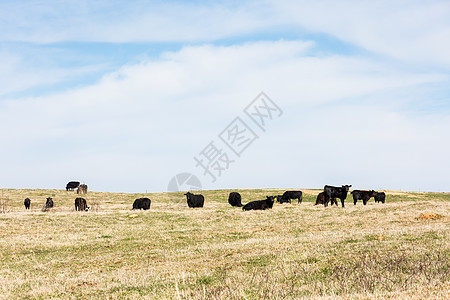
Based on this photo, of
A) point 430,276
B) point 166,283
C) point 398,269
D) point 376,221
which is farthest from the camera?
point 376,221

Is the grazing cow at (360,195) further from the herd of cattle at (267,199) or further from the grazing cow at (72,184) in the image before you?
the grazing cow at (72,184)

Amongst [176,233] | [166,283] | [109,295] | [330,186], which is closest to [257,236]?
[176,233]

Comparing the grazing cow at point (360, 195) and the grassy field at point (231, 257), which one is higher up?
the grazing cow at point (360, 195)

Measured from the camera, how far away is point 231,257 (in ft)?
50.6

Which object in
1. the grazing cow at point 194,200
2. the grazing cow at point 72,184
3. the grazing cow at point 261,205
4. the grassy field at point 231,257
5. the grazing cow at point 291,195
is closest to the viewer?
the grassy field at point 231,257

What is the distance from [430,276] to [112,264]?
11440 millimetres

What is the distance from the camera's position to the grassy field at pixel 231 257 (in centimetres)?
997

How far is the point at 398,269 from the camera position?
10789mm

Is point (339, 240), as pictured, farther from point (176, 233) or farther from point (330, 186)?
point (330, 186)

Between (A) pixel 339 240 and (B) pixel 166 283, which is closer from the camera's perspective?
(B) pixel 166 283

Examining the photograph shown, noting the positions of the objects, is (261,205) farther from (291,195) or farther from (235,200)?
(291,195)

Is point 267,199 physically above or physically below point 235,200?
above

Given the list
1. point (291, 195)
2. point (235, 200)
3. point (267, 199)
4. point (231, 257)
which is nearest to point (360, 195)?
point (267, 199)

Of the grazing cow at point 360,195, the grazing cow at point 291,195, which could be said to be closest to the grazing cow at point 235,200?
the grazing cow at point 291,195
